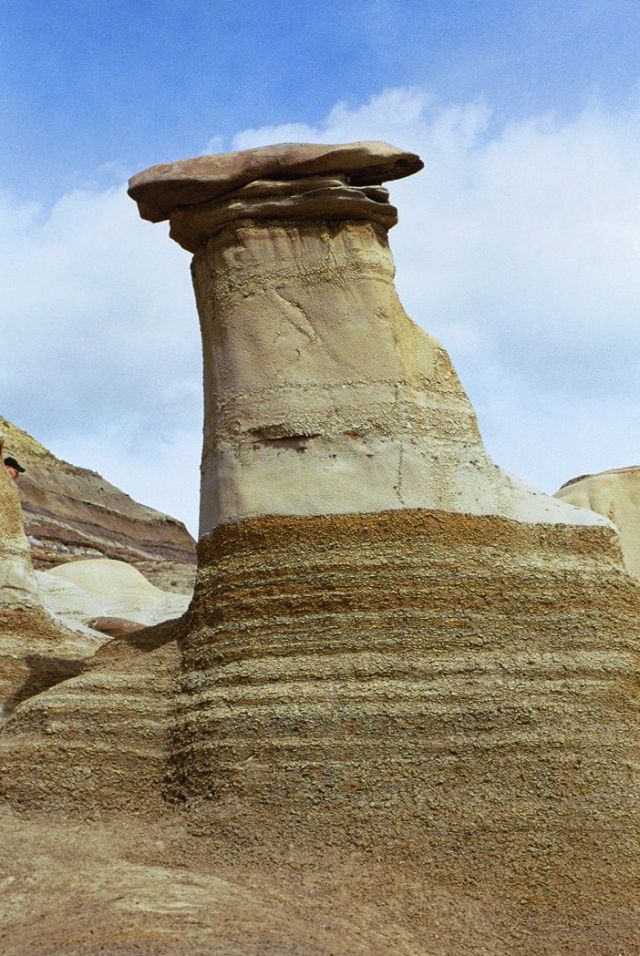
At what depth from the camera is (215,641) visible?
1173 cm

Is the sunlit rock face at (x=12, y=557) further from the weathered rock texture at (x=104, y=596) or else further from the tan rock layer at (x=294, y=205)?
the weathered rock texture at (x=104, y=596)

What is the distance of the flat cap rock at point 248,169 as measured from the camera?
13.1m

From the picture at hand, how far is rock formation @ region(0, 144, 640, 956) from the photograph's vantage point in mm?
9977

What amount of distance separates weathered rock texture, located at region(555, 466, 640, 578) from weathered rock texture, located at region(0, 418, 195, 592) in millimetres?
17675

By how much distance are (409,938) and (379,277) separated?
6143 mm

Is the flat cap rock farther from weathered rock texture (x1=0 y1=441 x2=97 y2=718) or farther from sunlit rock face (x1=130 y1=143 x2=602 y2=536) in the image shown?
weathered rock texture (x1=0 y1=441 x2=97 y2=718)

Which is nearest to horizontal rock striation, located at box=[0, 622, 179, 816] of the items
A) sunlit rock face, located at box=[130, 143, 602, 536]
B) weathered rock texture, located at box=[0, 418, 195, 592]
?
sunlit rock face, located at box=[130, 143, 602, 536]

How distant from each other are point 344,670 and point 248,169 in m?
4.86

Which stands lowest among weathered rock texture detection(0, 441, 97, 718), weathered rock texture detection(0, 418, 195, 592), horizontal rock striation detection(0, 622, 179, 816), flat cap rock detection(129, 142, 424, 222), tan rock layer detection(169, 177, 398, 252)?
horizontal rock striation detection(0, 622, 179, 816)

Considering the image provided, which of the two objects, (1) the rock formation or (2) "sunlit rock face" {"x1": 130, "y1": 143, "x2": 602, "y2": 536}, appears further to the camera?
(2) "sunlit rock face" {"x1": 130, "y1": 143, "x2": 602, "y2": 536}

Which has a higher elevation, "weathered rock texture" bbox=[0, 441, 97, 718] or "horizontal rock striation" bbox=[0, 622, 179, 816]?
"weathered rock texture" bbox=[0, 441, 97, 718]

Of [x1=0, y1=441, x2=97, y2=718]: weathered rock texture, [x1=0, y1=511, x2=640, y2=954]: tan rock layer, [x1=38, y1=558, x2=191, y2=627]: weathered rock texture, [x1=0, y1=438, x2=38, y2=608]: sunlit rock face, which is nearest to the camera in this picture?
[x1=0, y1=511, x2=640, y2=954]: tan rock layer

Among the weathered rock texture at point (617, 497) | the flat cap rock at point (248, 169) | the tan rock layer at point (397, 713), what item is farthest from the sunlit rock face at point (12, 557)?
the weathered rock texture at point (617, 497)

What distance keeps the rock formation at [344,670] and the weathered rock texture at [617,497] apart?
448 inches
